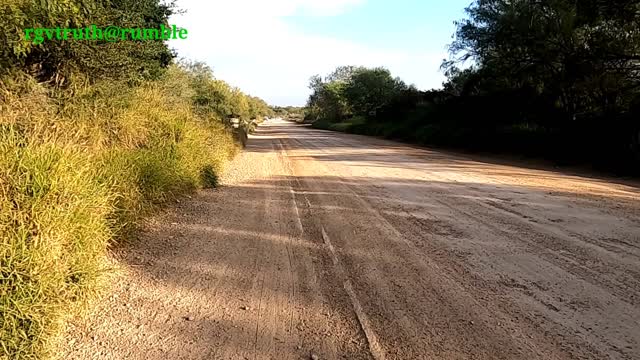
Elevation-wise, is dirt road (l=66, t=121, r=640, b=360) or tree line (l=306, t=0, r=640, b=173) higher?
tree line (l=306, t=0, r=640, b=173)

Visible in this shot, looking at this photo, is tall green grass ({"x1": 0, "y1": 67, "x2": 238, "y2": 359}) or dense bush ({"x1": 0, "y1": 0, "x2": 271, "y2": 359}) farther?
dense bush ({"x1": 0, "y1": 0, "x2": 271, "y2": 359})

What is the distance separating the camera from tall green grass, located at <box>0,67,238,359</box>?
10.6 ft

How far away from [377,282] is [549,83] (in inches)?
765

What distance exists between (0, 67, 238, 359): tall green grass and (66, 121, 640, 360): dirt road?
325 mm

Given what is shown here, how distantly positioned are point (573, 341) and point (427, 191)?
6171 millimetres

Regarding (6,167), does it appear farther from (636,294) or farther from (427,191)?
(427,191)

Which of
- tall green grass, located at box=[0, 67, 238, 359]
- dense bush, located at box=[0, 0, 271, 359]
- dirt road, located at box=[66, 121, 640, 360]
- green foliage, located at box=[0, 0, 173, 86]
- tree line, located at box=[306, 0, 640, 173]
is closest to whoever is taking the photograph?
tall green grass, located at box=[0, 67, 238, 359]

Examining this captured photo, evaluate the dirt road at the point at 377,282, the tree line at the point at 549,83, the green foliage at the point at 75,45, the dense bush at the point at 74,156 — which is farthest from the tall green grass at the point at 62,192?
the tree line at the point at 549,83

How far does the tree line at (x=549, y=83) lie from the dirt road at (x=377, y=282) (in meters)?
9.48

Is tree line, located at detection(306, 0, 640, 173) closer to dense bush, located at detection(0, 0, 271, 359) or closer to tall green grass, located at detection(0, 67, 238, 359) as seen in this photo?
dense bush, located at detection(0, 0, 271, 359)

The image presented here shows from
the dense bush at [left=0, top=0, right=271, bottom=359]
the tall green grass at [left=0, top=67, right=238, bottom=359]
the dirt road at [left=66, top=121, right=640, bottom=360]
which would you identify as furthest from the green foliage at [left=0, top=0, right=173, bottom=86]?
the dirt road at [left=66, top=121, right=640, bottom=360]

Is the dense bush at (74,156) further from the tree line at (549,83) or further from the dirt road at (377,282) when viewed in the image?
the tree line at (549,83)

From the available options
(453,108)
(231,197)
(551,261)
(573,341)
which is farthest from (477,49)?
(573,341)

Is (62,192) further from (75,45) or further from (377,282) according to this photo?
(75,45)
